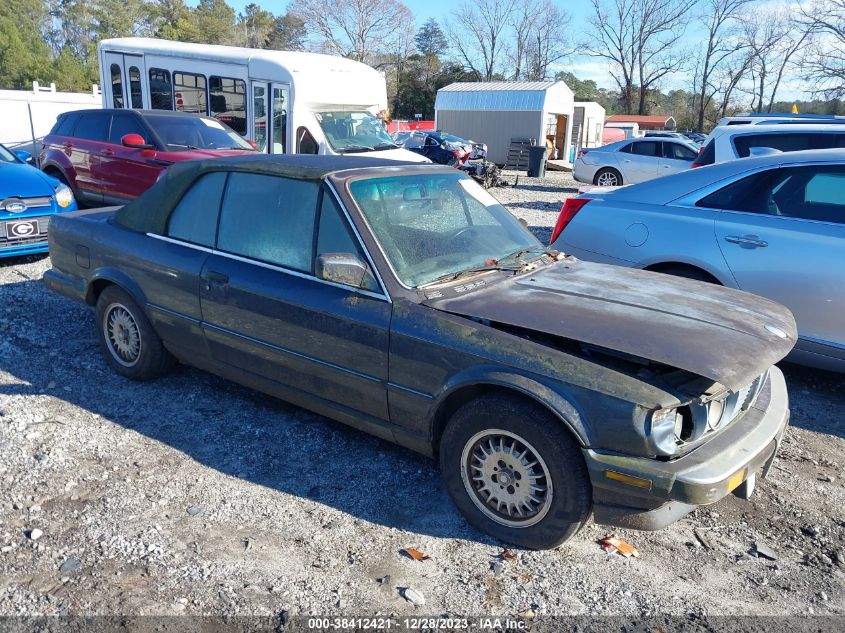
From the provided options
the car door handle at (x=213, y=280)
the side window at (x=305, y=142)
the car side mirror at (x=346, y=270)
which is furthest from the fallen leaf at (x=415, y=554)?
the side window at (x=305, y=142)

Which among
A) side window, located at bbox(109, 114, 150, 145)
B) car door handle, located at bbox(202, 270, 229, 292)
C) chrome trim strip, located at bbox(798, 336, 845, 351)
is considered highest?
side window, located at bbox(109, 114, 150, 145)

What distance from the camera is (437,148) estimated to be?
2486cm

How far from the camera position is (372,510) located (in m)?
3.57

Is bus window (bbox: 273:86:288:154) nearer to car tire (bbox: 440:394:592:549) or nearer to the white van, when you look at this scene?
the white van

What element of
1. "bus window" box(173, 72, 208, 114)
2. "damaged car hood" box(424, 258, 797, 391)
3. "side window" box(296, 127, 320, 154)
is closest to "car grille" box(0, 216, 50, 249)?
"side window" box(296, 127, 320, 154)

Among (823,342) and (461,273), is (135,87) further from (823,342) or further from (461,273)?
(823,342)

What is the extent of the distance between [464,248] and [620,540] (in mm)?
1752

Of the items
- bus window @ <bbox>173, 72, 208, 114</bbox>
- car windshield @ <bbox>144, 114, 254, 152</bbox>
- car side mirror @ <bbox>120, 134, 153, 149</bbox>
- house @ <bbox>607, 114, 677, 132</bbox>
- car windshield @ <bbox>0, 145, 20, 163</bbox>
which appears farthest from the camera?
house @ <bbox>607, 114, 677, 132</bbox>

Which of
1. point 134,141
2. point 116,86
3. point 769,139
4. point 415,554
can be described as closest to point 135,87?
point 116,86

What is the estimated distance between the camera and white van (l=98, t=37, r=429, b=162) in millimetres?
11820

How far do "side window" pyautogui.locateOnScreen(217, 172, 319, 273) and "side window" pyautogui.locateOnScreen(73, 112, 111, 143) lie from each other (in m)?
6.83

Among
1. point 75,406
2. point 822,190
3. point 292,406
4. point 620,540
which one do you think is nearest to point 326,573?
point 620,540

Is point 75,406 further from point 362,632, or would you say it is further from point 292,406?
point 362,632

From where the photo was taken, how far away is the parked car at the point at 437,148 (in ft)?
79.8
